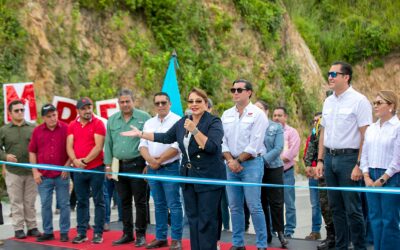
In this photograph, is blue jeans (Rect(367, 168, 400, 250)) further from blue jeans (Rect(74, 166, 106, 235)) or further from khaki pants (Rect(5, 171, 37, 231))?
khaki pants (Rect(5, 171, 37, 231))

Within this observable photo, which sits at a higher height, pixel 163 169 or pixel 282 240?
pixel 163 169

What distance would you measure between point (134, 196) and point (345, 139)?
3143 mm

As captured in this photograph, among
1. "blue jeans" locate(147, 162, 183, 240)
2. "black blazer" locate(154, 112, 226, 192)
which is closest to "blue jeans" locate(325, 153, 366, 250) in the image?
"black blazer" locate(154, 112, 226, 192)

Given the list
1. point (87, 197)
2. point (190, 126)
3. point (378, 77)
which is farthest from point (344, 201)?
point (378, 77)

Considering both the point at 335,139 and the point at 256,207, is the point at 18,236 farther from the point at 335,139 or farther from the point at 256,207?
the point at 335,139

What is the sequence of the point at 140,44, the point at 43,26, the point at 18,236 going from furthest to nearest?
1. the point at 140,44
2. the point at 43,26
3. the point at 18,236

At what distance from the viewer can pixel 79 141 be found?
9.68 meters

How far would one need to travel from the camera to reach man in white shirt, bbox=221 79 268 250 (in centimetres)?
818

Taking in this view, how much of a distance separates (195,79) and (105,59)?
254 cm

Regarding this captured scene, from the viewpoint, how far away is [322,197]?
9031 mm

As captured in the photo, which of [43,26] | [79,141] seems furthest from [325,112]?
[43,26]

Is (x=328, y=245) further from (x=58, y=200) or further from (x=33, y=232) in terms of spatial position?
(x=33, y=232)

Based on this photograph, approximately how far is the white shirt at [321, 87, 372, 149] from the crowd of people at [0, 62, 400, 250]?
0.01 metres

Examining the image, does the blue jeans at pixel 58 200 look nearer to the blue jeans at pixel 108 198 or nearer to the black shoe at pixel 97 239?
the black shoe at pixel 97 239
